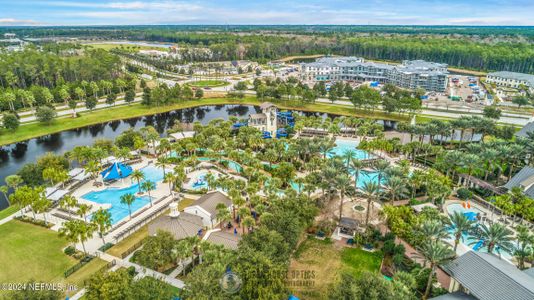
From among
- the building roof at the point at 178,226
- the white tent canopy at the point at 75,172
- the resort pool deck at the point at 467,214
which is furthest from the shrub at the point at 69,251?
the resort pool deck at the point at 467,214

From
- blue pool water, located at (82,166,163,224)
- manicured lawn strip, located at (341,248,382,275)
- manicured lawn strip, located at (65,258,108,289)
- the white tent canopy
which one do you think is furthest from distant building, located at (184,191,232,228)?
the white tent canopy

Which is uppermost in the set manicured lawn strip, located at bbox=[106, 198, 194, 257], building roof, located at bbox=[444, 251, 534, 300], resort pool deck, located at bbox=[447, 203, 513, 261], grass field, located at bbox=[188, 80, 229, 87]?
grass field, located at bbox=[188, 80, 229, 87]

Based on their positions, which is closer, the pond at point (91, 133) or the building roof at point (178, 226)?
the building roof at point (178, 226)

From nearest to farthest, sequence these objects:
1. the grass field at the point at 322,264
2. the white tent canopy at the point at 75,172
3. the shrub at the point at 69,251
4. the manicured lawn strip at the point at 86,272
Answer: the grass field at the point at 322,264
the manicured lawn strip at the point at 86,272
the shrub at the point at 69,251
the white tent canopy at the point at 75,172

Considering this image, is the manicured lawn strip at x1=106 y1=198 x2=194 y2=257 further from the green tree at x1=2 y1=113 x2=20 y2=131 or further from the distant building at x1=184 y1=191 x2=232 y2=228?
the green tree at x1=2 y1=113 x2=20 y2=131

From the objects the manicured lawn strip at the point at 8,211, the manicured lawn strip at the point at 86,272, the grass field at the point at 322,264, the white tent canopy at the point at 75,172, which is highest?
the white tent canopy at the point at 75,172

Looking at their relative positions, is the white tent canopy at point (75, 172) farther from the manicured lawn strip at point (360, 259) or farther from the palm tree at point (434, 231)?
the palm tree at point (434, 231)
